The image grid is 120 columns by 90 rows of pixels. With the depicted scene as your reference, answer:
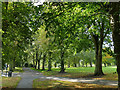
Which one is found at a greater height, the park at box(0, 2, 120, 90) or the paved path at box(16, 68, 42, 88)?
the park at box(0, 2, 120, 90)

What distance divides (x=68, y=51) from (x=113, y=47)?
1720 cm

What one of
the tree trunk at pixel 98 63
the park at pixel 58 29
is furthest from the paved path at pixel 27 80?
the tree trunk at pixel 98 63

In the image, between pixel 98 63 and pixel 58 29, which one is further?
pixel 98 63

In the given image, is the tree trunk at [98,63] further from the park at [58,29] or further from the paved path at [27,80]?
the paved path at [27,80]

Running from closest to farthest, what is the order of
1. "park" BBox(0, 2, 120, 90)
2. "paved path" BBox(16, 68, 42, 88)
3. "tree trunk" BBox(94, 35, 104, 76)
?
"park" BBox(0, 2, 120, 90) < "paved path" BBox(16, 68, 42, 88) < "tree trunk" BBox(94, 35, 104, 76)

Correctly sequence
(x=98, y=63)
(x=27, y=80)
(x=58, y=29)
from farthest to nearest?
(x=98, y=63)
(x=27, y=80)
(x=58, y=29)

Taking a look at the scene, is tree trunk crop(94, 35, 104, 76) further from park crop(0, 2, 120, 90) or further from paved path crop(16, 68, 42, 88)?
paved path crop(16, 68, 42, 88)

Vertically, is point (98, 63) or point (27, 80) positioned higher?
point (98, 63)

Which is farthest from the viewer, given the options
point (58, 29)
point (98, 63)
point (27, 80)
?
point (98, 63)

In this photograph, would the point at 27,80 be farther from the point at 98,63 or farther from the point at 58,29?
the point at 98,63

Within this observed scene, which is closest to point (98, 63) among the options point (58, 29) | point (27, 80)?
point (27, 80)

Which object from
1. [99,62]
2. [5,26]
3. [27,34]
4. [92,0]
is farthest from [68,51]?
[92,0]

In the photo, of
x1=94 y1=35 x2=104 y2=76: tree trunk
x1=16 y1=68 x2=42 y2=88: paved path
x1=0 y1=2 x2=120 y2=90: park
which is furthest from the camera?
x1=94 y1=35 x2=104 y2=76: tree trunk

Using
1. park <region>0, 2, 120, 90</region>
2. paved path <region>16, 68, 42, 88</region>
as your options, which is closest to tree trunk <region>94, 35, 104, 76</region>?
park <region>0, 2, 120, 90</region>
